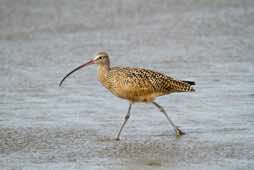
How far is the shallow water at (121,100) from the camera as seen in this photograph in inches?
314


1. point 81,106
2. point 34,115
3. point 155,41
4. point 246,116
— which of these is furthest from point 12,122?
point 155,41

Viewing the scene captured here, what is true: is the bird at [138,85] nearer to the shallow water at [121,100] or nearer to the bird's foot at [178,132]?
the bird's foot at [178,132]

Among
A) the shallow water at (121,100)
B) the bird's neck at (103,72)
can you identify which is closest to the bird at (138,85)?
the bird's neck at (103,72)

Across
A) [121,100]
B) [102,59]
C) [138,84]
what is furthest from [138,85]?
[121,100]

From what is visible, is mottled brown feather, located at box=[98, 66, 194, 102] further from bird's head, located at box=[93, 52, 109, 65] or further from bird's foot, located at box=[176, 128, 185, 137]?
bird's foot, located at box=[176, 128, 185, 137]

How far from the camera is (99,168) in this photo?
24.3 feet

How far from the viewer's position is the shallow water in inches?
314

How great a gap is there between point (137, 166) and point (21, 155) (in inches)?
45.6

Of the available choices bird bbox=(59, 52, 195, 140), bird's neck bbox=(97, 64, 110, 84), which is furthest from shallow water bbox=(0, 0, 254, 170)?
bird's neck bbox=(97, 64, 110, 84)

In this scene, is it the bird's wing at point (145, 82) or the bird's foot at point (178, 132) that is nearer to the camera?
the bird's foot at point (178, 132)

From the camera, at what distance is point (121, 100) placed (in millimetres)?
10453

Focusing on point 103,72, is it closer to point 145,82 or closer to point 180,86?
point 145,82

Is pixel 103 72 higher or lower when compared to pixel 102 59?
lower

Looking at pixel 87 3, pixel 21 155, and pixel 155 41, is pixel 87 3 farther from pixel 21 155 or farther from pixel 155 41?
pixel 21 155
